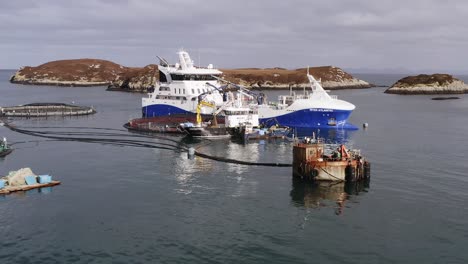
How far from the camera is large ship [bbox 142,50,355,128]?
3196 inches

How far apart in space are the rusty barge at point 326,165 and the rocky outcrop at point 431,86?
491ft

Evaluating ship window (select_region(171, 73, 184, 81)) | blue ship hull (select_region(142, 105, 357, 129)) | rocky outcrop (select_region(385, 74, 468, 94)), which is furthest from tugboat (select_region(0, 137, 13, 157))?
rocky outcrop (select_region(385, 74, 468, 94))

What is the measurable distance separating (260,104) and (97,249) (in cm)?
6045

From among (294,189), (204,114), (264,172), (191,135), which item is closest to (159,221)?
(294,189)

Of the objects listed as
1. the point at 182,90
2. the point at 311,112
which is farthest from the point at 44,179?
the point at 182,90

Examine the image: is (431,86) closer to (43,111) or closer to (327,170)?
(43,111)

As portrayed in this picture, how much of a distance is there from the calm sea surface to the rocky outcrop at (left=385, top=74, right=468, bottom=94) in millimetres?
131356

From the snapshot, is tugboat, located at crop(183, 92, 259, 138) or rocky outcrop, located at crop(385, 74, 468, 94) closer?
tugboat, located at crop(183, 92, 259, 138)

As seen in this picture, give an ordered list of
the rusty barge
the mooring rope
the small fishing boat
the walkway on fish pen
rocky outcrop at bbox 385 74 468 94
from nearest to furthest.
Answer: the rusty barge, the mooring rope, the small fishing boat, the walkway on fish pen, rocky outcrop at bbox 385 74 468 94

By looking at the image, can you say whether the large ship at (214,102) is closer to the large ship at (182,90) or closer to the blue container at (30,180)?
the large ship at (182,90)

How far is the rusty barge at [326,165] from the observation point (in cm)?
4403

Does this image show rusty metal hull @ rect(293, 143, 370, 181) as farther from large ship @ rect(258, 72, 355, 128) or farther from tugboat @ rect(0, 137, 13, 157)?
large ship @ rect(258, 72, 355, 128)

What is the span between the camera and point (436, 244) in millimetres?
29609

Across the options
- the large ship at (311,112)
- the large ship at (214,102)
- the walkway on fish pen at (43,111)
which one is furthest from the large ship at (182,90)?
the walkway on fish pen at (43,111)
